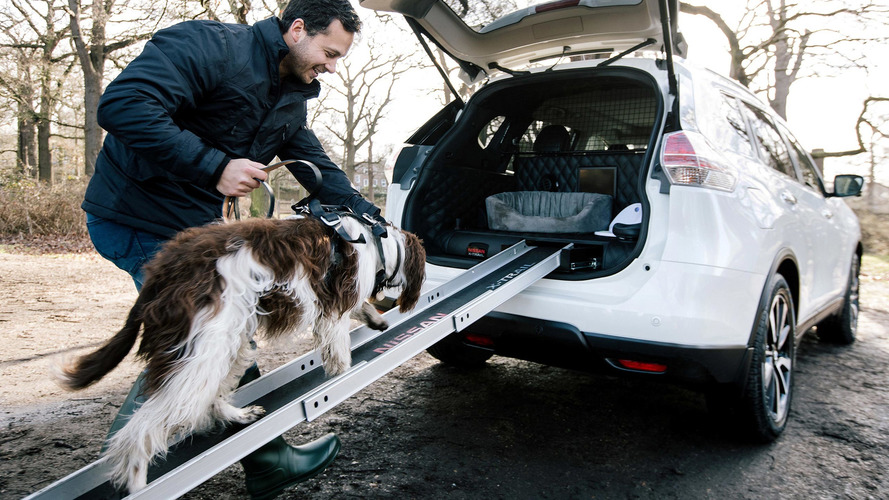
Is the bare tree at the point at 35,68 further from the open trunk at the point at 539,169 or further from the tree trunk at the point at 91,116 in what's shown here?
the open trunk at the point at 539,169

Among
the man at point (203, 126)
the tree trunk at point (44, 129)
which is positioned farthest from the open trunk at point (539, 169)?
the tree trunk at point (44, 129)

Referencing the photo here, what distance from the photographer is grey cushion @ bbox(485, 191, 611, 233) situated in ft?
12.1

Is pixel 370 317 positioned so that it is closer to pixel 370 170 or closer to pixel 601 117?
pixel 601 117

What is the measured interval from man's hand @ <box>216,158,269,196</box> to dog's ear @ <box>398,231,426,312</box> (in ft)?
2.62

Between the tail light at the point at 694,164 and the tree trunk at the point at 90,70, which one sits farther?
the tree trunk at the point at 90,70

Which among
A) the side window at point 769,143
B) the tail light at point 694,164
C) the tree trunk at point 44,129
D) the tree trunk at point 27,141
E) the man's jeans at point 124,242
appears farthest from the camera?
the tree trunk at point 27,141

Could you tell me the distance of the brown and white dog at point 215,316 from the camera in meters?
1.77

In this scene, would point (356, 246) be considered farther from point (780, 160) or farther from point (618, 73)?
point (780, 160)

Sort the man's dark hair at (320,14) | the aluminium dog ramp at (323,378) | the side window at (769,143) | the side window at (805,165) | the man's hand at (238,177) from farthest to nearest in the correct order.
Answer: the side window at (805,165) < the side window at (769,143) < the man's dark hair at (320,14) < the man's hand at (238,177) < the aluminium dog ramp at (323,378)

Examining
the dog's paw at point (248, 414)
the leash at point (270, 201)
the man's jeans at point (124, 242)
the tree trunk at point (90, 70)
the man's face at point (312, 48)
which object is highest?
the tree trunk at point (90, 70)

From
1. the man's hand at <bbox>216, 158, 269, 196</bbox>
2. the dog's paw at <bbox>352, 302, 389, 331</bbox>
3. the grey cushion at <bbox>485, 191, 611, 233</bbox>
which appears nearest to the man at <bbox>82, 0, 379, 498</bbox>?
the man's hand at <bbox>216, 158, 269, 196</bbox>

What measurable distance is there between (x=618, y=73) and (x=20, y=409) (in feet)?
13.6

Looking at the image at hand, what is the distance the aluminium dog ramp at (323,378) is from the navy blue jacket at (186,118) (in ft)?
2.58

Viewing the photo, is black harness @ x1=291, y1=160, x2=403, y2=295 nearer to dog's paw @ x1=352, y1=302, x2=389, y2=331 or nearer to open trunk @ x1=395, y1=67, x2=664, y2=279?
dog's paw @ x1=352, y1=302, x2=389, y2=331
